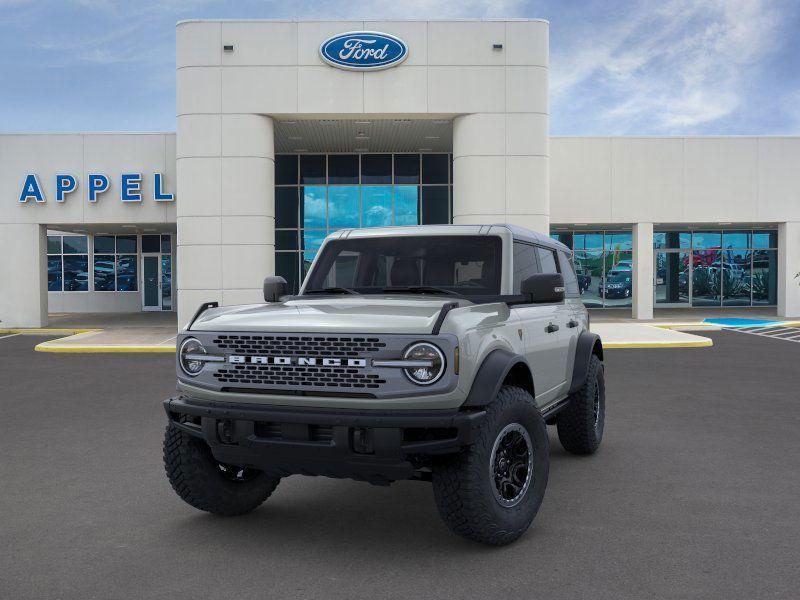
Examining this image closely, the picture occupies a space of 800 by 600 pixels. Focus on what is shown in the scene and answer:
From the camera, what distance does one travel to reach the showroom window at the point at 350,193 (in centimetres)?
2541

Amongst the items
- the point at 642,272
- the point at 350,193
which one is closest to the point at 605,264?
the point at 642,272

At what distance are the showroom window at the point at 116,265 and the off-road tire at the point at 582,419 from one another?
28.8m

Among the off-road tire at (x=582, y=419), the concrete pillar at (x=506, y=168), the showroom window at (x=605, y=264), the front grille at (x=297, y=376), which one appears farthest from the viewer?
the showroom window at (x=605, y=264)

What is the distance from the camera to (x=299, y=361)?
404cm

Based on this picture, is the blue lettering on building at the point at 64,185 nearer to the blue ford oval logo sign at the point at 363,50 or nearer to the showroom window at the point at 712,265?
the blue ford oval logo sign at the point at 363,50

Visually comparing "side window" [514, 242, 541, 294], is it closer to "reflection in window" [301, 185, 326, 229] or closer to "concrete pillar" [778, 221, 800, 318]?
"reflection in window" [301, 185, 326, 229]

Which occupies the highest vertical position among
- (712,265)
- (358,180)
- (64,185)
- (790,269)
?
(358,180)

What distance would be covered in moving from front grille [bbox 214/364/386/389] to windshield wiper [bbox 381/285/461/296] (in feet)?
4.14

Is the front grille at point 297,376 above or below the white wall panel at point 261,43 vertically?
below

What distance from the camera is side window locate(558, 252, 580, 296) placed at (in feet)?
21.7

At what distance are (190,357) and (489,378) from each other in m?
1.80

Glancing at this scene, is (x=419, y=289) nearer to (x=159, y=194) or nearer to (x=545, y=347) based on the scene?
(x=545, y=347)

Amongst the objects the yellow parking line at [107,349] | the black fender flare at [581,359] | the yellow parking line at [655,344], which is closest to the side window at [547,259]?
the black fender flare at [581,359]

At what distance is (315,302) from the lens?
16.1 ft
